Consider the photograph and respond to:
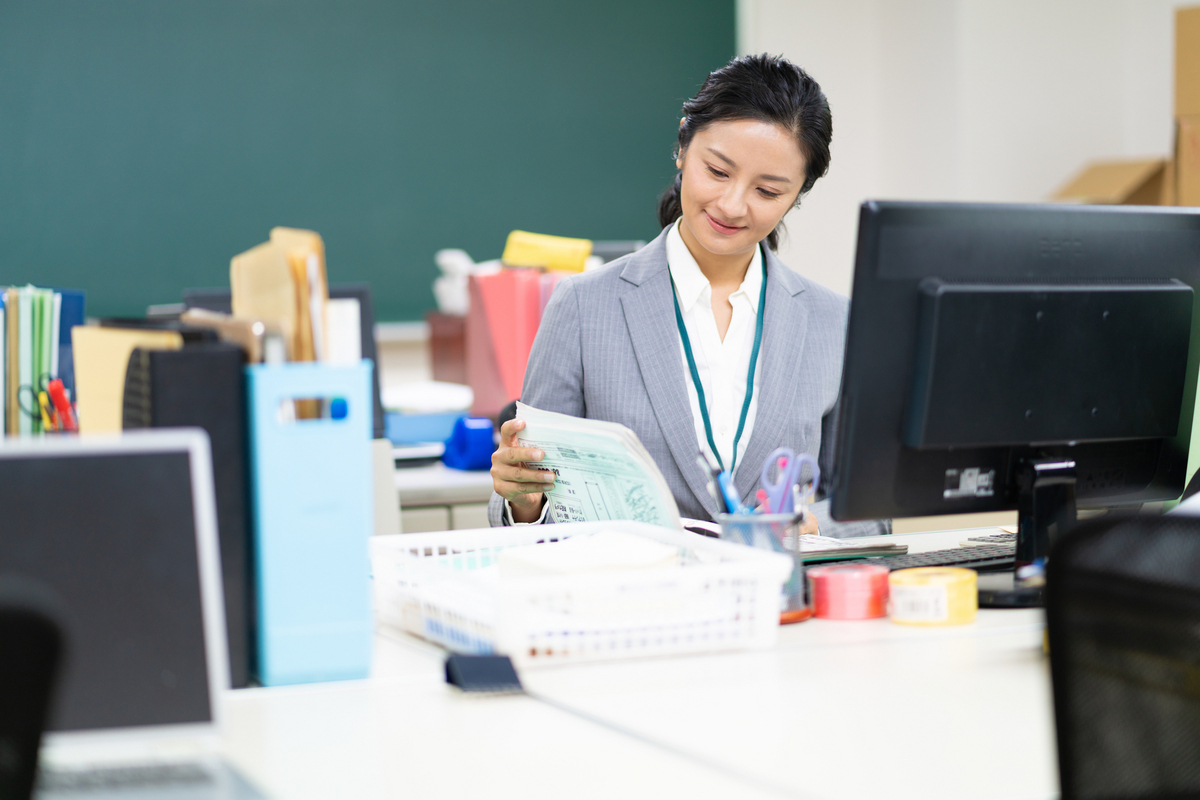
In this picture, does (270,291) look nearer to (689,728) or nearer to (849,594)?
(689,728)

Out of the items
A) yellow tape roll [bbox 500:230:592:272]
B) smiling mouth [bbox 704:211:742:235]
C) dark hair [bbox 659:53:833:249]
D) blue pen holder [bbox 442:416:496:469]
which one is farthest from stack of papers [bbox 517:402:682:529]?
yellow tape roll [bbox 500:230:592:272]

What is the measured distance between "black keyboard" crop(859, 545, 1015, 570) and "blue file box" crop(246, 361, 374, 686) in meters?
0.67

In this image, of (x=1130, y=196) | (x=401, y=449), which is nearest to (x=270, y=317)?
(x=401, y=449)

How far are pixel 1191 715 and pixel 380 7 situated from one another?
3.86 meters

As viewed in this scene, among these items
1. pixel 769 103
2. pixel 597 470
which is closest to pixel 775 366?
pixel 769 103

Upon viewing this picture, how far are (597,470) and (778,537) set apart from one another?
24 centimetres

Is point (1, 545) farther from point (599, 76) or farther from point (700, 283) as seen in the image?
point (599, 76)

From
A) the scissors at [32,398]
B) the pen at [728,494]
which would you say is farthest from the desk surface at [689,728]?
the scissors at [32,398]

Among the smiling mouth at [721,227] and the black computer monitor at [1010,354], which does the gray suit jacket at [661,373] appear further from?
the black computer monitor at [1010,354]

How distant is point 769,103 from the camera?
5.73 feet

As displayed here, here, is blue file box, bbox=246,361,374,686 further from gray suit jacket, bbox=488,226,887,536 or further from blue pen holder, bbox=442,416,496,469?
blue pen holder, bbox=442,416,496,469

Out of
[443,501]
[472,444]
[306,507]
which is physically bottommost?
[443,501]

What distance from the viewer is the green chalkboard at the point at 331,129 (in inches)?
148

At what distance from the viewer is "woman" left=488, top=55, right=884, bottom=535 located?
1.74m
